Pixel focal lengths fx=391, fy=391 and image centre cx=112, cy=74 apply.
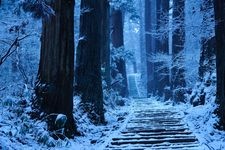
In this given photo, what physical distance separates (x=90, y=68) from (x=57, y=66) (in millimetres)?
3280

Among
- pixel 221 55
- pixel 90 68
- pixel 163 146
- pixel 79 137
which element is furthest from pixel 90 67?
pixel 163 146

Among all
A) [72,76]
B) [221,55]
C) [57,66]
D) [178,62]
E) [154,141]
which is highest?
[178,62]

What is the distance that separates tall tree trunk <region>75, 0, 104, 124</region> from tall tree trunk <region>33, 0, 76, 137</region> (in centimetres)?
277

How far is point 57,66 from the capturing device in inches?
338

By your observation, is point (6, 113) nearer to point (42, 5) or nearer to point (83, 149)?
point (83, 149)

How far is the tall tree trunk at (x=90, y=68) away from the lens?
11.7 m

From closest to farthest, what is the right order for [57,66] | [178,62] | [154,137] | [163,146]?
[163,146]
[57,66]
[154,137]
[178,62]

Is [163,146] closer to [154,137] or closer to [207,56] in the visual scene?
[154,137]

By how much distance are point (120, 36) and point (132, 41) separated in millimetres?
49392

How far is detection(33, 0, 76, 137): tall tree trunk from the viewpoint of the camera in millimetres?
8477

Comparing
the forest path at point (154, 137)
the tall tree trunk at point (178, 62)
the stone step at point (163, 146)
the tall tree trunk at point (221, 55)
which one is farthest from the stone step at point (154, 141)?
the tall tree trunk at point (178, 62)

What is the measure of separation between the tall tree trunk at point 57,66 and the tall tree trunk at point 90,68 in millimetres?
2774

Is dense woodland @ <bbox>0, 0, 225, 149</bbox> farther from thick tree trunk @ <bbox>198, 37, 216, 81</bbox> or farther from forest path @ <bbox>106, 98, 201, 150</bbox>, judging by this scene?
forest path @ <bbox>106, 98, 201, 150</bbox>

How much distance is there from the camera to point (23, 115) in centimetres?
799
